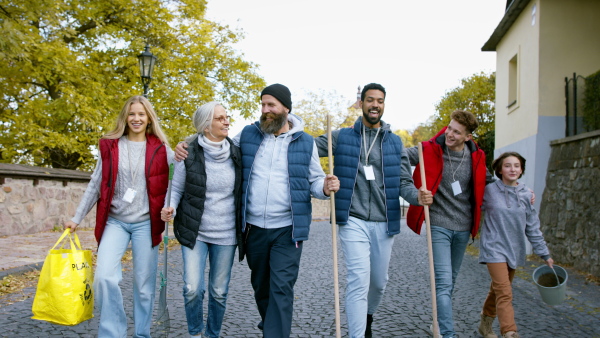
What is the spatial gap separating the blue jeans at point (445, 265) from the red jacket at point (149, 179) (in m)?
2.20

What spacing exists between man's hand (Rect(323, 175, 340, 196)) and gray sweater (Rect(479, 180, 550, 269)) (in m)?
1.54

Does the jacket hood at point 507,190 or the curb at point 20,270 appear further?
the curb at point 20,270

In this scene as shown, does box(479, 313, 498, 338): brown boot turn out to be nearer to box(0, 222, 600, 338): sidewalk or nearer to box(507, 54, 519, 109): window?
box(0, 222, 600, 338): sidewalk

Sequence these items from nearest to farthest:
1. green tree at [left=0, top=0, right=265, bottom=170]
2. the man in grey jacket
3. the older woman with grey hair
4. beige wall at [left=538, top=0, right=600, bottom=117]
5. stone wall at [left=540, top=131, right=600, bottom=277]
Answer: the older woman with grey hair < the man in grey jacket < stone wall at [left=540, top=131, right=600, bottom=277] < beige wall at [left=538, top=0, right=600, bottom=117] < green tree at [left=0, top=0, right=265, bottom=170]

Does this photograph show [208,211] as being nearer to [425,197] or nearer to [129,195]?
[129,195]

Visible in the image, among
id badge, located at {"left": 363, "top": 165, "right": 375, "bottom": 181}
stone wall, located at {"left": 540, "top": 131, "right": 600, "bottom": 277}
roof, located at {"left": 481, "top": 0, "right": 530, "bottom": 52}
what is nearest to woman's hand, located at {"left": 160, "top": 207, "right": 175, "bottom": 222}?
id badge, located at {"left": 363, "top": 165, "right": 375, "bottom": 181}

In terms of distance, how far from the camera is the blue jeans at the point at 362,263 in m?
4.17

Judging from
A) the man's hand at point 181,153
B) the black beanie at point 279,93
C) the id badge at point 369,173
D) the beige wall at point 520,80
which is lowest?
the id badge at point 369,173

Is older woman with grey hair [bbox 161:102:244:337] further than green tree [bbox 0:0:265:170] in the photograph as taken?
No

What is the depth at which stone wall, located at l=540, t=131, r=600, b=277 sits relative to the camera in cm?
884

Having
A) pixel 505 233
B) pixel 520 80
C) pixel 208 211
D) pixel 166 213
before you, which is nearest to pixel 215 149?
pixel 208 211

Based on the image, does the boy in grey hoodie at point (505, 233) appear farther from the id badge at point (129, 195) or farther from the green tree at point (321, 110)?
the green tree at point (321, 110)

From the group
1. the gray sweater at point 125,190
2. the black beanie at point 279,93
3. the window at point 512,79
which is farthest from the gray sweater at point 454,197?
the window at point 512,79

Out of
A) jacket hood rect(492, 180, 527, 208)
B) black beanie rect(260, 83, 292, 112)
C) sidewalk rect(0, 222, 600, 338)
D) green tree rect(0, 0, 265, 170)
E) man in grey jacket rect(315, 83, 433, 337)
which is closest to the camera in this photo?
black beanie rect(260, 83, 292, 112)
